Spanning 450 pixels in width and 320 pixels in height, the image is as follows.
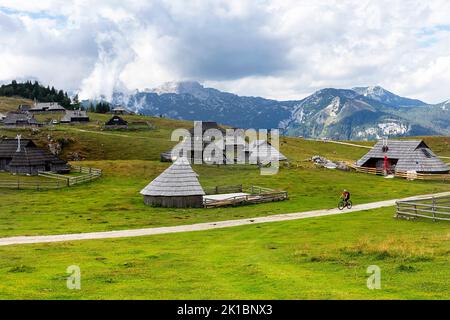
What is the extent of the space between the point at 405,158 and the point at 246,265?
61.2 metres

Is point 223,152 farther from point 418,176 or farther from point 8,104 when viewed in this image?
Result: point 8,104

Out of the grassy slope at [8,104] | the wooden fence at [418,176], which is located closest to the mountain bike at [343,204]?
the wooden fence at [418,176]

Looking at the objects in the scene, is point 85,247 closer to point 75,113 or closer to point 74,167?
point 74,167

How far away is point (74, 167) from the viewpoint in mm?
76562

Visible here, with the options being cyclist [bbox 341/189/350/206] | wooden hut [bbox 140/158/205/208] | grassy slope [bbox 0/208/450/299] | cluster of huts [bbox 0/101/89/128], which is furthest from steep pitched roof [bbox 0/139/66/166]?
cyclist [bbox 341/189/350/206]

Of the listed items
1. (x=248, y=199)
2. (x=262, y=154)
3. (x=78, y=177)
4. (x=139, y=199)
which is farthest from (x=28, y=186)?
(x=262, y=154)

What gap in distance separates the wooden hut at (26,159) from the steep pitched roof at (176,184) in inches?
1281

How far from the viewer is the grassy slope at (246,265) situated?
14.9 m

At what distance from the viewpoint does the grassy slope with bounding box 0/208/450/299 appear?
1491cm

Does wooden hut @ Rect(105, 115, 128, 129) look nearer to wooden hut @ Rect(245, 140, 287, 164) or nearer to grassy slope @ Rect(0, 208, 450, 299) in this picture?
wooden hut @ Rect(245, 140, 287, 164)

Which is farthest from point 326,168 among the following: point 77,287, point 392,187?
point 77,287

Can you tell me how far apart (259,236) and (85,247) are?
1062 cm

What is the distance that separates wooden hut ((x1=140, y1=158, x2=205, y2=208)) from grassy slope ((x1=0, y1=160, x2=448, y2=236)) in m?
1.39

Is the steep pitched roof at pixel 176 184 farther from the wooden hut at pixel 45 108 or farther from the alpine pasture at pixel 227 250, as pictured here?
the wooden hut at pixel 45 108
